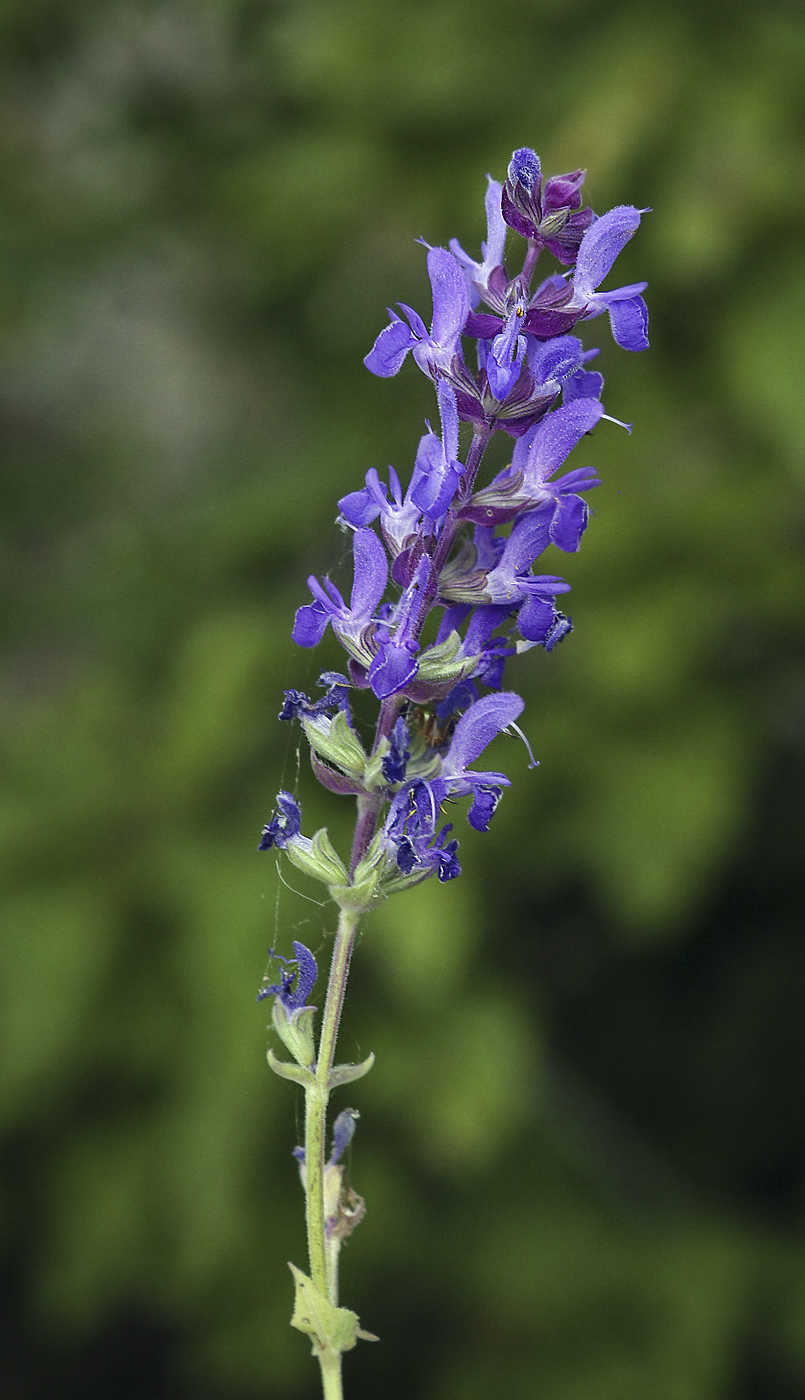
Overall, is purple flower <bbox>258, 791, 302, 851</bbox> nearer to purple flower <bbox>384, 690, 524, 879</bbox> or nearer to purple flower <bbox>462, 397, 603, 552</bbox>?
purple flower <bbox>384, 690, 524, 879</bbox>

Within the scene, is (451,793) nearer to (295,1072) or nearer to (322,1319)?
(295,1072)

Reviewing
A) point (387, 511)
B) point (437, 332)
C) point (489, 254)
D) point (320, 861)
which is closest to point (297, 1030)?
point (320, 861)

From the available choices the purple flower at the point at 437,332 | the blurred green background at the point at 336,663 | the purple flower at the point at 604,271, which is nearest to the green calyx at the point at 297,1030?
the purple flower at the point at 437,332

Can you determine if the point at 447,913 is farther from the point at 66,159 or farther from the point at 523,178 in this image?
the point at 66,159

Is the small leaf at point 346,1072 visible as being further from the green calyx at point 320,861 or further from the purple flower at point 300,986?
the green calyx at point 320,861

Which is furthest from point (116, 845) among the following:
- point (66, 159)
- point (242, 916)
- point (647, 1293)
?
point (66, 159)

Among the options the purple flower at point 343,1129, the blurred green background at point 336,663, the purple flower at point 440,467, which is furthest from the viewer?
the blurred green background at point 336,663
